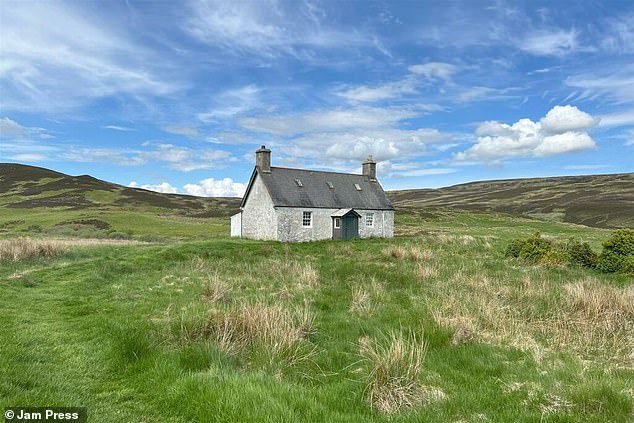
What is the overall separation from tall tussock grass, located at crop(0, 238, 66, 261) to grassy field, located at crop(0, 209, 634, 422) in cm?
558

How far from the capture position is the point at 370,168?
49.8m

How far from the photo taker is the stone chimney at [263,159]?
1615 inches

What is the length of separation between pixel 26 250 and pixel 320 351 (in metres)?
19.7

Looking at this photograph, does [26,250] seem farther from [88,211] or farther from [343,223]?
[88,211]

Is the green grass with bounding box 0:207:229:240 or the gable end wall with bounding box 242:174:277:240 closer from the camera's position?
the gable end wall with bounding box 242:174:277:240

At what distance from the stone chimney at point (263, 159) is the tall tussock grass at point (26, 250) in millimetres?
19830

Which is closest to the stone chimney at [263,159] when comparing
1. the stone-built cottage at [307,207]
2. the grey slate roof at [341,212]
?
the stone-built cottage at [307,207]

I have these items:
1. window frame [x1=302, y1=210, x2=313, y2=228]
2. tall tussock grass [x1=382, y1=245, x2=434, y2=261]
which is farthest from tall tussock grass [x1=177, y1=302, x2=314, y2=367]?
window frame [x1=302, y1=210, x2=313, y2=228]

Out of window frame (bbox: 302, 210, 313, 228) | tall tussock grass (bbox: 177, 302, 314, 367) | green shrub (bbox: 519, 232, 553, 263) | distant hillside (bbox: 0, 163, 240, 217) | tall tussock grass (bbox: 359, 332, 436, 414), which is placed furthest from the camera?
distant hillside (bbox: 0, 163, 240, 217)

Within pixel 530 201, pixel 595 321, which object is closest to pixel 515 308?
pixel 595 321

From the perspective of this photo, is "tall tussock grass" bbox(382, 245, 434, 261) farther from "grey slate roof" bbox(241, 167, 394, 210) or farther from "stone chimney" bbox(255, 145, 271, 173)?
"stone chimney" bbox(255, 145, 271, 173)

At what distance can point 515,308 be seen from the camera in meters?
11.8

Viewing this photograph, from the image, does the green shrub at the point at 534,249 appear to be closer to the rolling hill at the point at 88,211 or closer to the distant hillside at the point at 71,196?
the rolling hill at the point at 88,211

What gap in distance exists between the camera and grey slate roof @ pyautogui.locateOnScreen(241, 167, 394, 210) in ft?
134
